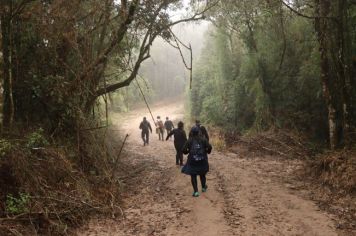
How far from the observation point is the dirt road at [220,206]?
7.54 m

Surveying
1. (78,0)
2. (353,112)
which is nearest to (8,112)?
(78,0)

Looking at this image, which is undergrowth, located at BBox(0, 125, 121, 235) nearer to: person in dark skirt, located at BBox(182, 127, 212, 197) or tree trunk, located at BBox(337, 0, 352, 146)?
person in dark skirt, located at BBox(182, 127, 212, 197)

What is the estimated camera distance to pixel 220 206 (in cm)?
869

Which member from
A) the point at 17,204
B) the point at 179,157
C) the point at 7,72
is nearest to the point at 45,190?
the point at 17,204

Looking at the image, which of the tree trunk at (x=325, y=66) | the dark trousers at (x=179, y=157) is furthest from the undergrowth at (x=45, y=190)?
the tree trunk at (x=325, y=66)

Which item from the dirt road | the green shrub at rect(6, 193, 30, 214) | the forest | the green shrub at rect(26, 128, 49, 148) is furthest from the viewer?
the green shrub at rect(26, 128, 49, 148)

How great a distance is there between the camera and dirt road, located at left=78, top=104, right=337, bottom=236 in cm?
754

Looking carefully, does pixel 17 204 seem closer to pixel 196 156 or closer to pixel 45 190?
pixel 45 190

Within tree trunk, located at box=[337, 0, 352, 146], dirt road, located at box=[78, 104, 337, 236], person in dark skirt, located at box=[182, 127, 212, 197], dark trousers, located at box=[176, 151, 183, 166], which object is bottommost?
dirt road, located at box=[78, 104, 337, 236]

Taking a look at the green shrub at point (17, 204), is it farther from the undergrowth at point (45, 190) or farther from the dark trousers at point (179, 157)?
the dark trousers at point (179, 157)

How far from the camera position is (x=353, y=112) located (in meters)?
12.0

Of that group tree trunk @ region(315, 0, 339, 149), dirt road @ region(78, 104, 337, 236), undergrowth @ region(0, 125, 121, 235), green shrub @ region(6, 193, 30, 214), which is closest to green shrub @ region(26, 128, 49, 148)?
undergrowth @ region(0, 125, 121, 235)

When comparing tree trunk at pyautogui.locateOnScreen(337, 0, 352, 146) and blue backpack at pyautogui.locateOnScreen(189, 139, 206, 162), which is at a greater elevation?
tree trunk at pyautogui.locateOnScreen(337, 0, 352, 146)

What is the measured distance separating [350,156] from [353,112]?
2260 mm
